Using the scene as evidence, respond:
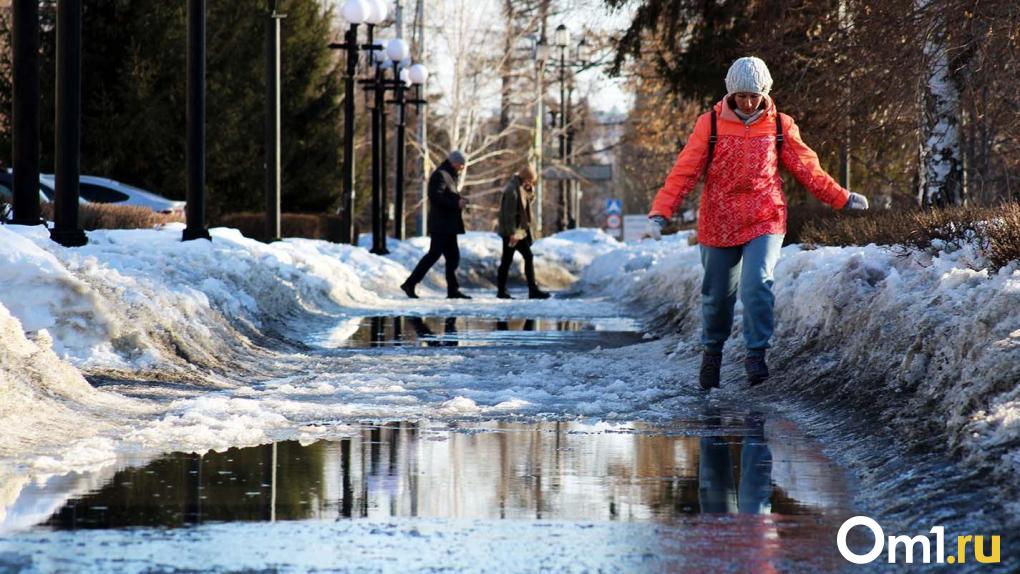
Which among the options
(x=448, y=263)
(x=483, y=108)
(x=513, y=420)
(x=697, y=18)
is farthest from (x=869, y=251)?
(x=483, y=108)

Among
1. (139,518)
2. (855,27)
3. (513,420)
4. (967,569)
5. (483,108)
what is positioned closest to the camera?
(967,569)

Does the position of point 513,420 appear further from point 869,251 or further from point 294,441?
point 869,251

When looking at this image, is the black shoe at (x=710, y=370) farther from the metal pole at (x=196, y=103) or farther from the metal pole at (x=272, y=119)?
the metal pole at (x=272, y=119)

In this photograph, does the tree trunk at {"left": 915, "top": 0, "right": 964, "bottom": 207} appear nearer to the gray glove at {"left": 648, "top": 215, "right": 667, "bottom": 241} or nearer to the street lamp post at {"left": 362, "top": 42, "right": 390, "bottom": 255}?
the gray glove at {"left": 648, "top": 215, "right": 667, "bottom": 241}

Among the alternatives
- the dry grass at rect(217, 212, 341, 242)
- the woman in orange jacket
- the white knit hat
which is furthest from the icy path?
the dry grass at rect(217, 212, 341, 242)

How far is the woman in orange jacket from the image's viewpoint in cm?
991

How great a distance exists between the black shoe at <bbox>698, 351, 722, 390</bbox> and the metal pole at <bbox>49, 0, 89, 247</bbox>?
6.53 metres

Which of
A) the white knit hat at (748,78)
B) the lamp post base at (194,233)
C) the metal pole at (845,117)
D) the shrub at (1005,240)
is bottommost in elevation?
the lamp post base at (194,233)

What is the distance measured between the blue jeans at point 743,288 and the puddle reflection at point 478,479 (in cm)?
185

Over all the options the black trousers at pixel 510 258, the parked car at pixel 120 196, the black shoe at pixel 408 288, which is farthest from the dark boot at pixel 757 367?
the parked car at pixel 120 196

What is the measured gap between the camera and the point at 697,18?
24.9 m

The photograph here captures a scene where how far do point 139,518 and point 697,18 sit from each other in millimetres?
20213

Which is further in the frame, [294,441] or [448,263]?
[448,263]

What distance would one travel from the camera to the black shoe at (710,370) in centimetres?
1025
